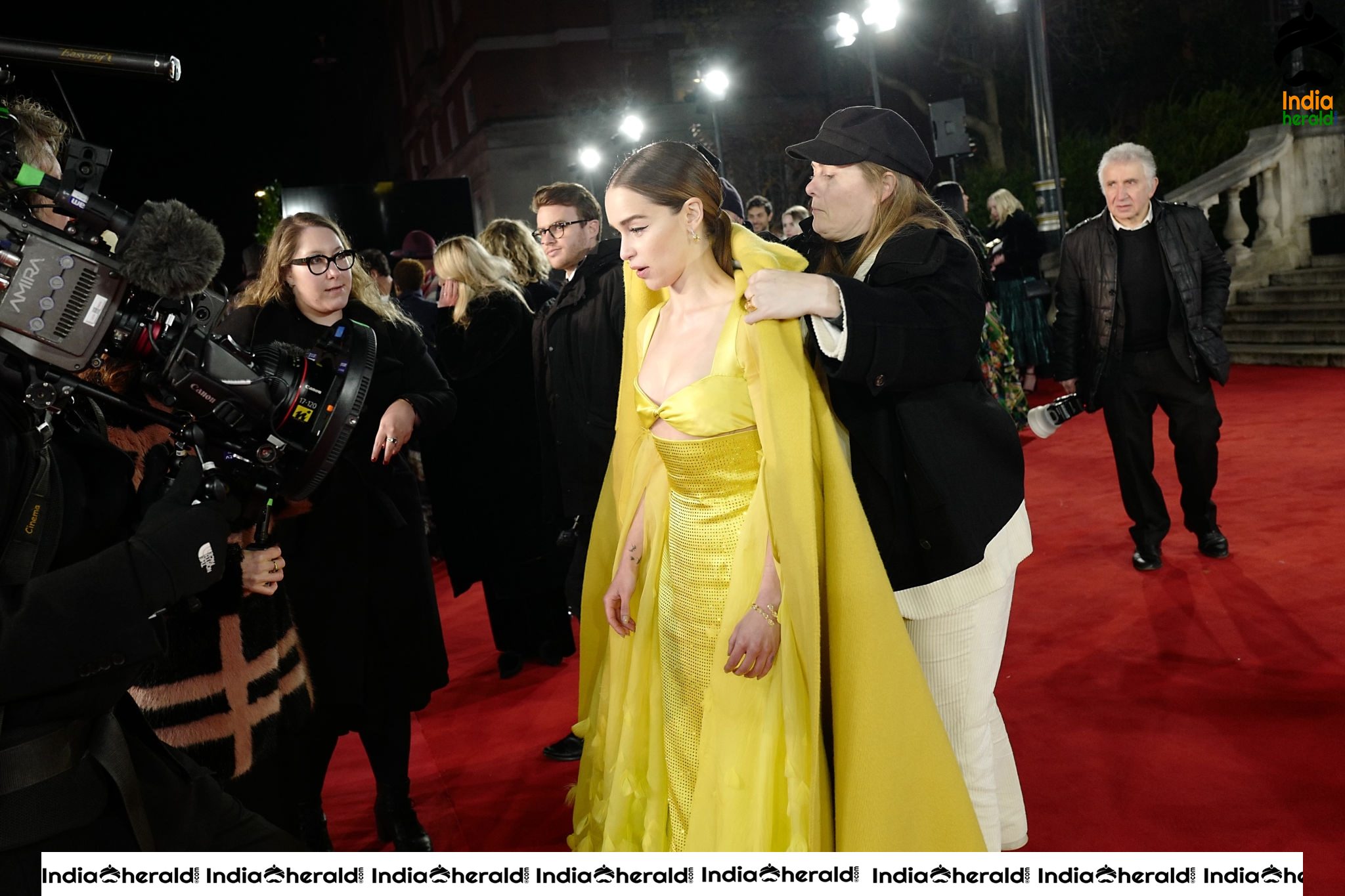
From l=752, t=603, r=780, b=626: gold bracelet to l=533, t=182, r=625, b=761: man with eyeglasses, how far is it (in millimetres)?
1117

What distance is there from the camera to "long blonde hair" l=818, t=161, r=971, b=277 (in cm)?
252


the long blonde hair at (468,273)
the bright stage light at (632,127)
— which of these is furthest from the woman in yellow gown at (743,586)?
the bright stage light at (632,127)

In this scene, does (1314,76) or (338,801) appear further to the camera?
(1314,76)

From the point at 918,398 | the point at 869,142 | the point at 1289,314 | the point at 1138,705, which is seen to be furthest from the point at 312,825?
the point at 1289,314

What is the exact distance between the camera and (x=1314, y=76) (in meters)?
12.9

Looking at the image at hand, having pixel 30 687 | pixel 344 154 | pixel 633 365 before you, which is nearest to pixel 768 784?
pixel 633 365

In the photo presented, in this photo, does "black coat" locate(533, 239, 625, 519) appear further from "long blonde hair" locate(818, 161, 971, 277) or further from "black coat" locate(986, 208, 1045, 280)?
"black coat" locate(986, 208, 1045, 280)

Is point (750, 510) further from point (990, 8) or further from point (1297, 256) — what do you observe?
point (990, 8)

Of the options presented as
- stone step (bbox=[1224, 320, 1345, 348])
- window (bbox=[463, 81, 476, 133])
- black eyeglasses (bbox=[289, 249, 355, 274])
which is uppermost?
window (bbox=[463, 81, 476, 133])

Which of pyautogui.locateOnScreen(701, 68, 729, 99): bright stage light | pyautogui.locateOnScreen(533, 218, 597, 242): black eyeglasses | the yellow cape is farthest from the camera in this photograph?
pyautogui.locateOnScreen(701, 68, 729, 99): bright stage light

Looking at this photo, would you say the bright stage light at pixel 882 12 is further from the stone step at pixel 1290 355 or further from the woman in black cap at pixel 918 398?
the woman in black cap at pixel 918 398

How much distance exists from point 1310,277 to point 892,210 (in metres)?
10.3

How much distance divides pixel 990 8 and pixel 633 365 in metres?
20.7

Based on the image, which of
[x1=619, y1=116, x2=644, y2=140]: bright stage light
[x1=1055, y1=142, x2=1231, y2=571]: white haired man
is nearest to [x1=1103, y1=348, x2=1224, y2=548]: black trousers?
[x1=1055, y1=142, x2=1231, y2=571]: white haired man
